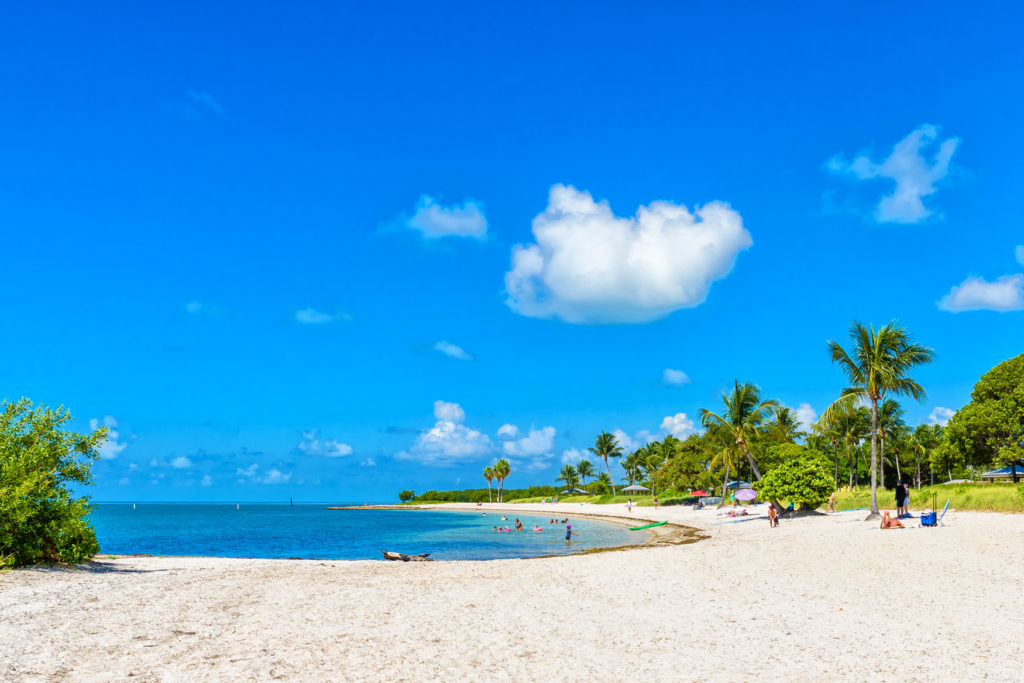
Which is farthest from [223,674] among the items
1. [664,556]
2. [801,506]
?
[801,506]

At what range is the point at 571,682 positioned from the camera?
8727 mm

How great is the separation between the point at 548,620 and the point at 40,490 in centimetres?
1638

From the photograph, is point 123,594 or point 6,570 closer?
point 123,594

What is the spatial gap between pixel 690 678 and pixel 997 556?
670 inches

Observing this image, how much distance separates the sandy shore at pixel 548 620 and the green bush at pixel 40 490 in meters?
1.24

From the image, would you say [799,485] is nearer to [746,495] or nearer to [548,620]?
[746,495]

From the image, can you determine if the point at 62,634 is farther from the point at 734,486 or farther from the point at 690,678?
the point at 734,486

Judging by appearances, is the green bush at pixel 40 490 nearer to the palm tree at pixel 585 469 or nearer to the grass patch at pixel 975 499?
the grass patch at pixel 975 499

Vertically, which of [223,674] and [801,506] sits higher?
[223,674]

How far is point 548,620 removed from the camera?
13094 mm

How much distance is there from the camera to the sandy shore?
9.34 metres

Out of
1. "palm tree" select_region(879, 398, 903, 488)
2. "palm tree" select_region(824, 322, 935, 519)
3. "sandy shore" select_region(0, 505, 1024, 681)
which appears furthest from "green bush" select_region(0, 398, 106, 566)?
"palm tree" select_region(879, 398, 903, 488)

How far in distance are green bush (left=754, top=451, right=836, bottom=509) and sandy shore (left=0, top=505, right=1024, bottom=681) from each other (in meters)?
18.5

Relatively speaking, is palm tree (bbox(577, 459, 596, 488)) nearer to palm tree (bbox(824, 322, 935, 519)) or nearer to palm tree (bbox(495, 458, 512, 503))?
palm tree (bbox(495, 458, 512, 503))
